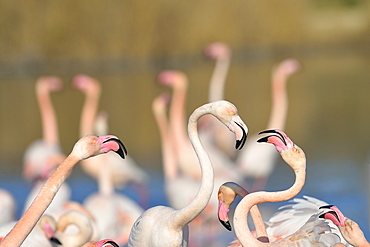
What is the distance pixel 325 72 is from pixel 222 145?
1149 cm

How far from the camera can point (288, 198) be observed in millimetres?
3361

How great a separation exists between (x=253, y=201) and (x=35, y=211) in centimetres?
86

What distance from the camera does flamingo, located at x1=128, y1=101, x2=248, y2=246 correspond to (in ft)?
11.5

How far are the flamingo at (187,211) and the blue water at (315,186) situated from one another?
259cm

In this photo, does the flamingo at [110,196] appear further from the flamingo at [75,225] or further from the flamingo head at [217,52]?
the flamingo head at [217,52]

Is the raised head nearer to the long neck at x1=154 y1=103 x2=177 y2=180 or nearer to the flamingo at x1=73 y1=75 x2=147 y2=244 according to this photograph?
the flamingo at x1=73 y1=75 x2=147 y2=244

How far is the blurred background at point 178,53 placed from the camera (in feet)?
45.3

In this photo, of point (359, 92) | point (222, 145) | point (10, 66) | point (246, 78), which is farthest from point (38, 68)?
point (222, 145)

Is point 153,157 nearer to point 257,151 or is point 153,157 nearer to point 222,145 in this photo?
point 222,145

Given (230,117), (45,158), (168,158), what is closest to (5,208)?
(168,158)

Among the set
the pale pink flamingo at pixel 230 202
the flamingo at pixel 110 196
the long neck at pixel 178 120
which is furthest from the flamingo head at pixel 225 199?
the long neck at pixel 178 120

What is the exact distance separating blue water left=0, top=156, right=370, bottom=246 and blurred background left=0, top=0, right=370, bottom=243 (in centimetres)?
314

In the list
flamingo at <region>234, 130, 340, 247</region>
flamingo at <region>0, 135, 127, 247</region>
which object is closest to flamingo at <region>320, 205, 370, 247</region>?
flamingo at <region>234, 130, 340, 247</region>

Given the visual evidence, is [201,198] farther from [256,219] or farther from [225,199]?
[256,219]
